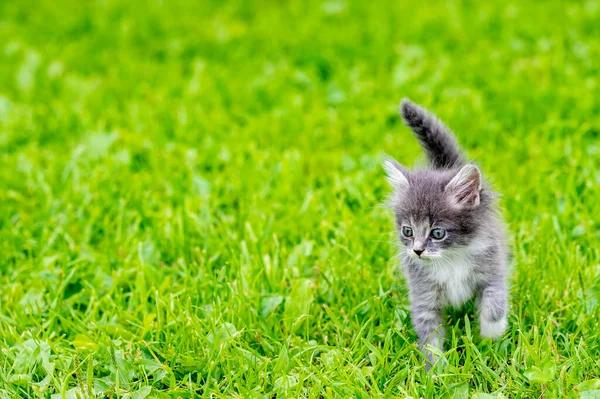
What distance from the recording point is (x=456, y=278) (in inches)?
151

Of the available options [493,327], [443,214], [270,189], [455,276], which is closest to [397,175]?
[443,214]

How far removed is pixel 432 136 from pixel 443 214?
0.57 meters

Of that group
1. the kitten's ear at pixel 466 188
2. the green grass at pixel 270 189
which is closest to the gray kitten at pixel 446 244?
the kitten's ear at pixel 466 188

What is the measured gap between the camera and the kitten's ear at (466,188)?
3635 mm

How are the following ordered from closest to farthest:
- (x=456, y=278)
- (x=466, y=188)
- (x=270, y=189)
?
(x=466, y=188), (x=456, y=278), (x=270, y=189)

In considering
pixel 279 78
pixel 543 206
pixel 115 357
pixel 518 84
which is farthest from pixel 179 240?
pixel 518 84

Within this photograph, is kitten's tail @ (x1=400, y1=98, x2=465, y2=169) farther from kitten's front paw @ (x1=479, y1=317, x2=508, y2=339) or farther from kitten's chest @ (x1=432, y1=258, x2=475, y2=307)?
kitten's front paw @ (x1=479, y1=317, x2=508, y2=339)

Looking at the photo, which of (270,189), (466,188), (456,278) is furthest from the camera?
(270,189)

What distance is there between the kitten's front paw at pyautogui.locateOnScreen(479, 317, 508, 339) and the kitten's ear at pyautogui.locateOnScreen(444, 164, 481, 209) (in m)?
0.55

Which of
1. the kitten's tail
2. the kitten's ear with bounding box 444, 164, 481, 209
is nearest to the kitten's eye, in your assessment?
the kitten's ear with bounding box 444, 164, 481, 209

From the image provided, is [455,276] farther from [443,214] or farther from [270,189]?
[270,189]

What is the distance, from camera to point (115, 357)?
384 cm

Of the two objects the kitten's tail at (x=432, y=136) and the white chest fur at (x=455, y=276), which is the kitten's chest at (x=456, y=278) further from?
the kitten's tail at (x=432, y=136)

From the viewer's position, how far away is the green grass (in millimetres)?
3781
